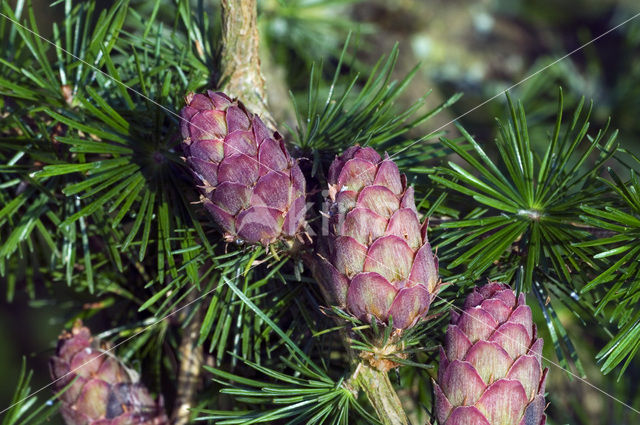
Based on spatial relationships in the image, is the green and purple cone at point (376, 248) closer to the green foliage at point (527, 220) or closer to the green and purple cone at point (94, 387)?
the green foliage at point (527, 220)

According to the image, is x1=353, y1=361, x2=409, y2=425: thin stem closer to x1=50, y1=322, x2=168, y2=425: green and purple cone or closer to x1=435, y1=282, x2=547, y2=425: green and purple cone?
x1=435, y1=282, x2=547, y2=425: green and purple cone

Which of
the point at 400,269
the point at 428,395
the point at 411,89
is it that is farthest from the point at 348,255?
the point at 411,89

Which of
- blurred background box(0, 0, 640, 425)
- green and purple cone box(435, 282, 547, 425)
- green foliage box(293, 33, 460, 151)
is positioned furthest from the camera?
blurred background box(0, 0, 640, 425)

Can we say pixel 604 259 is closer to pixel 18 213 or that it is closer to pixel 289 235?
pixel 289 235

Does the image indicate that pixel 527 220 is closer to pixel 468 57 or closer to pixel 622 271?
pixel 622 271

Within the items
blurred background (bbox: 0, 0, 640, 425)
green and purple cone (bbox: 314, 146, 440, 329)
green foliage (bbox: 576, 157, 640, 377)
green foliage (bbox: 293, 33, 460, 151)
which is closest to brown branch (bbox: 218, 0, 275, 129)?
green foliage (bbox: 293, 33, 460, 151)

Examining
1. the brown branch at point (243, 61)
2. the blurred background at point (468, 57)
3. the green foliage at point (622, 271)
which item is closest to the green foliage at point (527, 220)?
the green foliage at point (622, 271)
